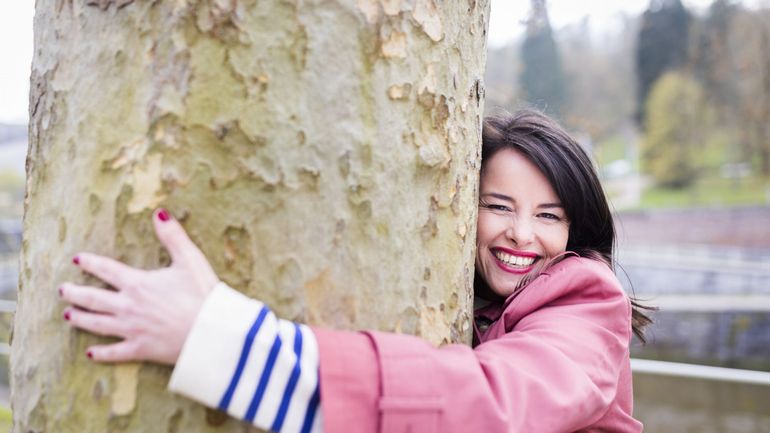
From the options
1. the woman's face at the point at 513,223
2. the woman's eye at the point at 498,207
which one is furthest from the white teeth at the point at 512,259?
the woman's eye at the point at 498,207

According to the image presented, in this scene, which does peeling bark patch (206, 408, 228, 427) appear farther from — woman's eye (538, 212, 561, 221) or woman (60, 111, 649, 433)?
woman's eye (538, 212, 561, 221)

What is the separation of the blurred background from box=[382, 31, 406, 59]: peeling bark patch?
585 centimetres

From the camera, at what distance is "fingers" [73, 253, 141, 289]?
925mm

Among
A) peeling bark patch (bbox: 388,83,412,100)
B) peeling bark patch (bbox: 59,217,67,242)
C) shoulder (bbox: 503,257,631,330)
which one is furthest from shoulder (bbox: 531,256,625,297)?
peeling bark patch (bbox: 59,217,67,242)

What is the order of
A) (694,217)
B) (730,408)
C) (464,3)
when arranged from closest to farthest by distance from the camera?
(464,3) → (730,408) → (694,217)

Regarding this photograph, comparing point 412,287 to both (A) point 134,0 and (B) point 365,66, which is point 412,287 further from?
(A) point 134,0

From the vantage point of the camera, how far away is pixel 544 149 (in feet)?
5.60

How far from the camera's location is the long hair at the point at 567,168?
1693 millimetres

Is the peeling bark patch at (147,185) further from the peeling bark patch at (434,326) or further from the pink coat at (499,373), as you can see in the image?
the peeling bark patch at (434,326)

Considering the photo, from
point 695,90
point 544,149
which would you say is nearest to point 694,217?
point 695,90

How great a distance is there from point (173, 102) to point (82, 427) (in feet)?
1.73

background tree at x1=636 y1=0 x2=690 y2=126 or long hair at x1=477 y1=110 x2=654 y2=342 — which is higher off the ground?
background tree at x1=636 y1=0 x2=690 y2=126

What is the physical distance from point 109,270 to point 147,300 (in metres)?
0.08

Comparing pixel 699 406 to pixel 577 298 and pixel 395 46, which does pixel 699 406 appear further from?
pixel 395 46
